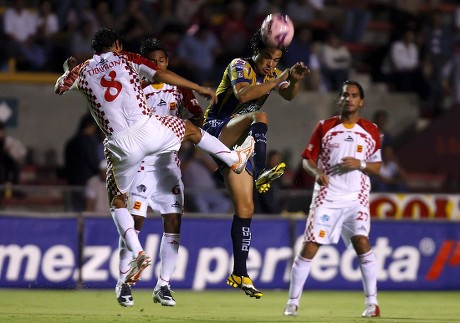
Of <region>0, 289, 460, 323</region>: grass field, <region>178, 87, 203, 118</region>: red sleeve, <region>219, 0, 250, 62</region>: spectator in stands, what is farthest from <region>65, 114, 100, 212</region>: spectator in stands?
<region>178, 87, 203, 118</region>: red sleeve

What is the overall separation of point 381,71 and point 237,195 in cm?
1165

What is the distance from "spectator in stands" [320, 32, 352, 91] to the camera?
2164cm

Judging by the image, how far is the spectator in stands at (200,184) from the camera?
56.0 ft

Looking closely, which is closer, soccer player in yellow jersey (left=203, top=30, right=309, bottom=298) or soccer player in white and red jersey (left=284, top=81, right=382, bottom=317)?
soccer player in yellow jersey (left=203, top=30, right=309, bottom=298)

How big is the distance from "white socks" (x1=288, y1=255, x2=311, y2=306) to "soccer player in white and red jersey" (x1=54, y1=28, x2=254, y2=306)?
5.48 feet

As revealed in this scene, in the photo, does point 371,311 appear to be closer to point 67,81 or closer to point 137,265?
point 137,265

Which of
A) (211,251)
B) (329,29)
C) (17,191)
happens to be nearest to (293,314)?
(211,251)

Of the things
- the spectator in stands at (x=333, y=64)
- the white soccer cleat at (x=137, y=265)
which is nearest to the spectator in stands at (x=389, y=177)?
the spectator in stands at (x=333, y=64)

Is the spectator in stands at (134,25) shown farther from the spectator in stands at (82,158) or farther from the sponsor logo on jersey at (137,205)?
the sponsor logo on jersey at (137,205)

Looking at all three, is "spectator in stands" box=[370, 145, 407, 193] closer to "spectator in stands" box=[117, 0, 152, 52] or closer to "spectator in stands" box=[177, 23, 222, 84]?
"spectator in stands" box=[177, 23, 222, 84]

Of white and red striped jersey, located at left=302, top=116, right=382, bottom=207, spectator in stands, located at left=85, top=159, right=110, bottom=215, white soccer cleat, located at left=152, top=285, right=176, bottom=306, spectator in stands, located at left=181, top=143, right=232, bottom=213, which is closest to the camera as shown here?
white soccer cleat, located at left=152, top=285, right=176, bottom=306

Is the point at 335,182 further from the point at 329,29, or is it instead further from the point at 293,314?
the point at 329,29

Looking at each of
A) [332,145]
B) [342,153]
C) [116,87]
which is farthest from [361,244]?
[116,87]

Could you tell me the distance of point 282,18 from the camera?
465 inches
